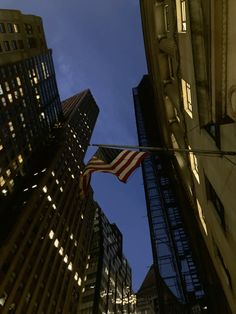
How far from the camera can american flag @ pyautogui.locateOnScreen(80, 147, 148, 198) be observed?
1470 centimetres

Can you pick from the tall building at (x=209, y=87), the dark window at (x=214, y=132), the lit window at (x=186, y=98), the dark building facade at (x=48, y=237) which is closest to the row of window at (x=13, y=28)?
A: the dark building facade at (x=48, y=237)

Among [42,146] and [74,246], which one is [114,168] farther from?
[42,146]

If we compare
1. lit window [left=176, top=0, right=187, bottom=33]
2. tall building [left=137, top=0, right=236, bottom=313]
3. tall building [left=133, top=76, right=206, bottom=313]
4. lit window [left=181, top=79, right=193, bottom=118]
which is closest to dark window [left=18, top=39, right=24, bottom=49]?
tall building [left=133, top=76, right=206, bottom=313]

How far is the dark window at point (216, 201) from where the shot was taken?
17.4 metres

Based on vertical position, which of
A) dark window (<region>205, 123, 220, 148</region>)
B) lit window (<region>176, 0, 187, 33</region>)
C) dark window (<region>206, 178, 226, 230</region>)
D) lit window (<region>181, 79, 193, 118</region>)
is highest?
lit window (<region>176, 0, 187, 33</region>)

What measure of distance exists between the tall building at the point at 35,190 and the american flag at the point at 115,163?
1457 inches

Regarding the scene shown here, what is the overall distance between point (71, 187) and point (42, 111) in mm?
23147

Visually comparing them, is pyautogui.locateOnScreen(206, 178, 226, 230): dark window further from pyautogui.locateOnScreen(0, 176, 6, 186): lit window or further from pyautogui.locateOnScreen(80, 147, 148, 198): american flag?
pyautogui.locateOnScreen(0, 176, 6, 186): lit window

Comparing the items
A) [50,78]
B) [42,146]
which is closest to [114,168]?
[42,146]

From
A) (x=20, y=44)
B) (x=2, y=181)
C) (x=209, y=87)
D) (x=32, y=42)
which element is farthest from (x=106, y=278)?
(x=209, y=87)

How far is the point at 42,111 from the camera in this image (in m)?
91.9

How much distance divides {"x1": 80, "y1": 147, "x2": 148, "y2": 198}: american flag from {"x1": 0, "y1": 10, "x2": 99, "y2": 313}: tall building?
37020 mm

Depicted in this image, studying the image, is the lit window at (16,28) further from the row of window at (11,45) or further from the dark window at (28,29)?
the dark window at (28,29)

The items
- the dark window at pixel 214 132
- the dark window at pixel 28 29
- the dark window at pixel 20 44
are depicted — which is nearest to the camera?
the dark window at pixel 214 132
